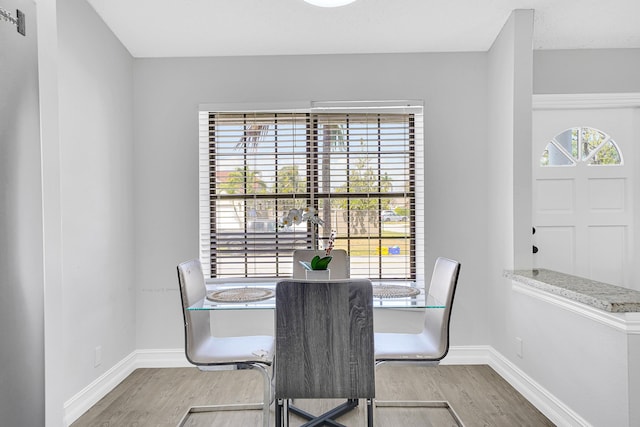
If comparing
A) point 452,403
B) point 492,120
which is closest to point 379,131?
point 492,120

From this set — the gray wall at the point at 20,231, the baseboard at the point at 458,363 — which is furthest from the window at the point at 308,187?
the gray wall at the point at 20,231

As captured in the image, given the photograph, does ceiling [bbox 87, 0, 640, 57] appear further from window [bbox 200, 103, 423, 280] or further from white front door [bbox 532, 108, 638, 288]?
white front door [bbox 532, 108, 638, 288]

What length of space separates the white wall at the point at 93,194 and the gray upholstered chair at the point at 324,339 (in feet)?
4.92

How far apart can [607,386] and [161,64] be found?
362cm

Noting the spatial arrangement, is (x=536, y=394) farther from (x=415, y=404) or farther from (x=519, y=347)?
(x=415, y=404)

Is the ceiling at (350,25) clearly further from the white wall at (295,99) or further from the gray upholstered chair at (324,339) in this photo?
the gray upholstered chair at (324,339)

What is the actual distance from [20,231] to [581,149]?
3.73m

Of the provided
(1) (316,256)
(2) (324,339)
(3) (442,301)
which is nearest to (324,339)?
(2) (324,339)

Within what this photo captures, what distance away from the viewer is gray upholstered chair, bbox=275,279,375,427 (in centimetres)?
177

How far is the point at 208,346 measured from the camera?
2.47 metres

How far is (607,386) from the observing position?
2008mm

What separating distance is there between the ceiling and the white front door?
0.69 meters

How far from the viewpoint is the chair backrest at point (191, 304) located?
7.47 feet

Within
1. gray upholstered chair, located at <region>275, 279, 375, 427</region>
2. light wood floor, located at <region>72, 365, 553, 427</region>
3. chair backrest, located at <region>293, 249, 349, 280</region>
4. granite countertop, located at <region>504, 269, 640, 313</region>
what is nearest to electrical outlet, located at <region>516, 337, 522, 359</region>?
light wood floor, located at <region>72, 365, 553, 427</region>
